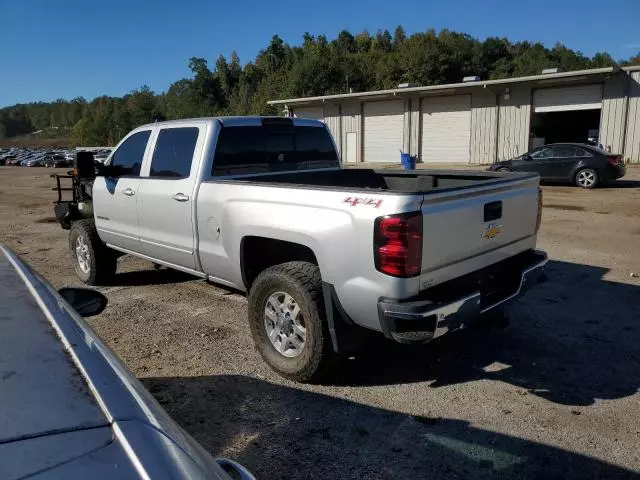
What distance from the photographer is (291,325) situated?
4.16 m

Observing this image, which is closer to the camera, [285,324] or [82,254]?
[285,324]

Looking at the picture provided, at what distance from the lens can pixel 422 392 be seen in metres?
3.99

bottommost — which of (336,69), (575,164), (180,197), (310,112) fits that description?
(575,164)

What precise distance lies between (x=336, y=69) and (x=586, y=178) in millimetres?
55776

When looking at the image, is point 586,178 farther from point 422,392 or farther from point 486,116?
point 422,392

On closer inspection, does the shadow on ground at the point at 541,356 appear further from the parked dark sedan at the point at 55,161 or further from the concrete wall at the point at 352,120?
the parked dark sedan at the point at 55,161

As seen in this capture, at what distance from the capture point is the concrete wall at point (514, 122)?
28453mm

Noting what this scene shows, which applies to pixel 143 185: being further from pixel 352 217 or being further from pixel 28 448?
pixel 28 448

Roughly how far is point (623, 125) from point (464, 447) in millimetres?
26858

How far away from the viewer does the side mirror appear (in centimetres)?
255

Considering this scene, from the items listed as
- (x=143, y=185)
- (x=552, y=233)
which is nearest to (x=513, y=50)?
(x=552, y=233)

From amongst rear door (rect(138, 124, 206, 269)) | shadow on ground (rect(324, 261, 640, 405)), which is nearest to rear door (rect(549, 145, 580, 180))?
shadow on ground (rect(324, 261, 640, 405))

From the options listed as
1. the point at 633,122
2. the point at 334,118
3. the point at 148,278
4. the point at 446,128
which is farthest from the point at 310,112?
the point at 148,278

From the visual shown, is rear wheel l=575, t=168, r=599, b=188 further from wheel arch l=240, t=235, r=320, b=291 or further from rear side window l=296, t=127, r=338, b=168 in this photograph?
wheel arch l=240, t=235, r=320, b=291
